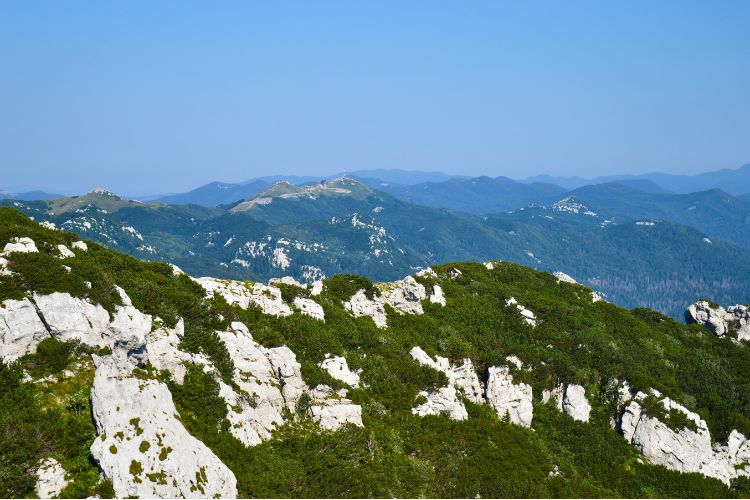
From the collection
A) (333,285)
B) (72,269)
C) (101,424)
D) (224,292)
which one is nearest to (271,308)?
(224,292)

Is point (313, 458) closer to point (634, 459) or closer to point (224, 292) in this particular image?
point (224, 292)

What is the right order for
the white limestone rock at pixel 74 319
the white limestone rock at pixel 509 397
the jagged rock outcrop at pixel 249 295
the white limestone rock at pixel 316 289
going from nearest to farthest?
the white limestone rock at pixel 74 319
the jagged rock outcrop at pixel 249 295
the white limestone rock at pixel 509 397
the white limestone rock at pixel 316 289

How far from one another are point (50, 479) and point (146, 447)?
14.2 ft

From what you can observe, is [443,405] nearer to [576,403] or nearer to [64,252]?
[576,403]

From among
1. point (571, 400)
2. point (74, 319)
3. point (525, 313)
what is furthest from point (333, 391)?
point (525, 313)

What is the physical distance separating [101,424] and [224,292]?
2223cm

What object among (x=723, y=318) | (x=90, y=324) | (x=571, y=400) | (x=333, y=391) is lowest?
(x=571, y=400)

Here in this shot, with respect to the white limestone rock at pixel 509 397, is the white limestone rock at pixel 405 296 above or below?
above

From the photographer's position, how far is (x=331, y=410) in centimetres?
3669

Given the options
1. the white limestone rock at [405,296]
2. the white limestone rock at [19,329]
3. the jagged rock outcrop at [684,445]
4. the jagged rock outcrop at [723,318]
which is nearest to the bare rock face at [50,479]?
the white limestone rock at [19,329]

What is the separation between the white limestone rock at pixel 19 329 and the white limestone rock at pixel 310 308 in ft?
81.5

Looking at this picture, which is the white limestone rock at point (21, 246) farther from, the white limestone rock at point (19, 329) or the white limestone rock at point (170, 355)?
the white limestone rock at point (170, 355)

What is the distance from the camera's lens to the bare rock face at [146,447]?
23.5m

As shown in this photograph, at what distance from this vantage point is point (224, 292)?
153 ft
